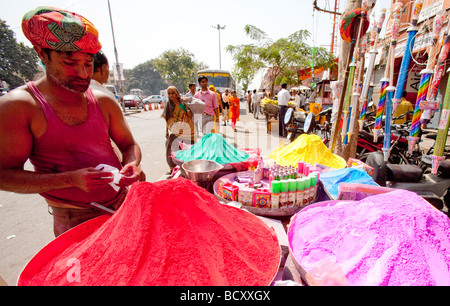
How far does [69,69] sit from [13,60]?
26419 mm

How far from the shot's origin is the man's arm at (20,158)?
0.78 metres

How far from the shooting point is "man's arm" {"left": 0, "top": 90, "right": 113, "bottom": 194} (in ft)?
2.56

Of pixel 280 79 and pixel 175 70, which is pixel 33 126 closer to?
pixel 280 79

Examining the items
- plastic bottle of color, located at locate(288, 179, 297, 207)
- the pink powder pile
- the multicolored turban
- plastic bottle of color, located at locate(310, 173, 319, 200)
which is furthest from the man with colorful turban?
plastic bottle of color, located at locate(310, 173, 319, 200)

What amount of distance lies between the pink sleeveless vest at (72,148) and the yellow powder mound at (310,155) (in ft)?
6.22

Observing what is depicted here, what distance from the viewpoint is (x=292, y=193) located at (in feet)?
5.06

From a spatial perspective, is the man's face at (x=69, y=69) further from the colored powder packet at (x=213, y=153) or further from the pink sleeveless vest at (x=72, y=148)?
the colored powder packet at (x=213, y=153)

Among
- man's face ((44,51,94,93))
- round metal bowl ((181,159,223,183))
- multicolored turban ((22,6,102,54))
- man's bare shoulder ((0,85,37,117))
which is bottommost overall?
round metal bowl ((181,159,223,183))

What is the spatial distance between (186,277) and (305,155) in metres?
2.06

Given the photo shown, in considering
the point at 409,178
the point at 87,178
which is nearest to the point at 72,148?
the point at 87,178

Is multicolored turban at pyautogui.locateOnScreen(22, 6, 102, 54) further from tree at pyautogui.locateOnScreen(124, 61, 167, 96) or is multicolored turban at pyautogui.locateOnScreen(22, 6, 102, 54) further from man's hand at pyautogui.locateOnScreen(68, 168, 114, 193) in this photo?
tree at pyautogui.locateOnScreen(124, 61, 167, 96)

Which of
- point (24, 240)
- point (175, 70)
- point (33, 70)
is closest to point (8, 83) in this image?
point (33, 70)

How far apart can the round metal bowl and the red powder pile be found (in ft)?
2.33

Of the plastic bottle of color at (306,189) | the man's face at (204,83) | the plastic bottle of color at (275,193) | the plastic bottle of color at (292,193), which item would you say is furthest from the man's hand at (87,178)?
the man's face at (204,83)
